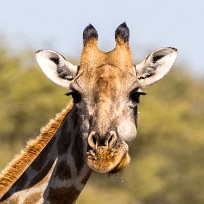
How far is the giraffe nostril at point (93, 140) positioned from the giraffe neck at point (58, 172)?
0.57m

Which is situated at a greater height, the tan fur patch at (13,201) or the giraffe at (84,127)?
the giraffe at (84,127)

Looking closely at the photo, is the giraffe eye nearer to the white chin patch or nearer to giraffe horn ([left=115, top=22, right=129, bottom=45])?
the white chin patch

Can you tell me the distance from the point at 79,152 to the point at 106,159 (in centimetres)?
99

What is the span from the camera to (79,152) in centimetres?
1527

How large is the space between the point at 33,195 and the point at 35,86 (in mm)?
47228

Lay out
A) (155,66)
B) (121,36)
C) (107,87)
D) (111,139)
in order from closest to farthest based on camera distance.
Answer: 1. (111,139)
2. (107,87)
3. (121,36)
4. (155,66)

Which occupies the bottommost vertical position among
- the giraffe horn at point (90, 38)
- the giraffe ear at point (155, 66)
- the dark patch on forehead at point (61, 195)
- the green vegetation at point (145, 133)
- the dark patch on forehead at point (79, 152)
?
the green vegetation at point (145, 133)

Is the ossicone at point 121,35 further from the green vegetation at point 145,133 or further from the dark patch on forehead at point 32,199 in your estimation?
the green vegetation at point 145,133

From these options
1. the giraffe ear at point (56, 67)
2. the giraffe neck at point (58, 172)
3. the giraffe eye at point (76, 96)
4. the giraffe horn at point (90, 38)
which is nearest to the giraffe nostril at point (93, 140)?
the giraffe neck at point (58, 172)

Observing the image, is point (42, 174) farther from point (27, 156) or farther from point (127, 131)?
point (127, 131)

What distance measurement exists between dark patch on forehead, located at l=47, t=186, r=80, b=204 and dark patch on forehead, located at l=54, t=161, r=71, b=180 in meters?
0.18

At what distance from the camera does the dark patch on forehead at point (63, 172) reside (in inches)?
596

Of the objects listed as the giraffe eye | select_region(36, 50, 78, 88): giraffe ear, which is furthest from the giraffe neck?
select_region(36, 50, 78, 88): giraffe ear

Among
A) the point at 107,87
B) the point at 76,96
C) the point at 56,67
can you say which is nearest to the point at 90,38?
the point at 56,67
